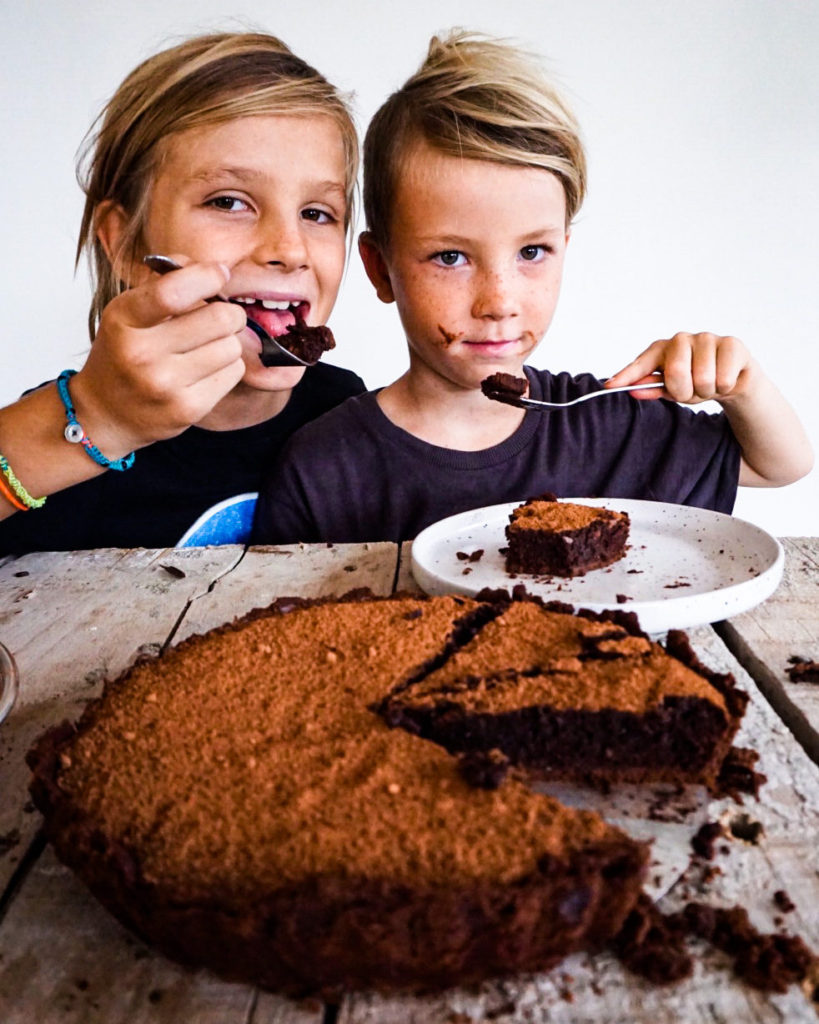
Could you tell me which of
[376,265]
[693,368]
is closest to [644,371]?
[693,368]

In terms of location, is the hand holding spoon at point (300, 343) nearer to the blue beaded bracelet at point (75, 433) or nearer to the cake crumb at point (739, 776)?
the blue beaded bracelet at point (75, 433)

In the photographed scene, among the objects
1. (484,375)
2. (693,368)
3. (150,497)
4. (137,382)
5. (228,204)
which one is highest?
(228,204)

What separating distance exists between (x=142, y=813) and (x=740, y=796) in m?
0.74

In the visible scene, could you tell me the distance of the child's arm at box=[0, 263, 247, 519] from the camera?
1.58 metres

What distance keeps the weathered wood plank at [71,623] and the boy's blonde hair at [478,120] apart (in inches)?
48.4

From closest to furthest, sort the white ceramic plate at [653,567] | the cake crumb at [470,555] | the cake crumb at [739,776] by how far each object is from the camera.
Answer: the cake crumb at [739,776]
the white ceramic plate at [653,567]
the cake crumb at [470,555]

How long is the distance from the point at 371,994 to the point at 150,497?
2.16m

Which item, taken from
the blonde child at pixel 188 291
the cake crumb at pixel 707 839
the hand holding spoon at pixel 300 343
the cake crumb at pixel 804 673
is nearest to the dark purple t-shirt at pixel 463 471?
the blonde child at pixel 188 291

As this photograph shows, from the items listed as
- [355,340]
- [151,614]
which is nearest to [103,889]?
[151,614]

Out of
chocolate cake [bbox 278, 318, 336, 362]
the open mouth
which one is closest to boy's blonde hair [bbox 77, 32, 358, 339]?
the open mouth

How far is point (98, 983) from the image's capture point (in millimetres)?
817

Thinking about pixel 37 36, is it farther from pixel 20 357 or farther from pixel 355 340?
pixel 355 340

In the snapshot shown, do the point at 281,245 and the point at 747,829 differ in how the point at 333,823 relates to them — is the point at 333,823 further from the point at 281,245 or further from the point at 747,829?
the point at 281,245

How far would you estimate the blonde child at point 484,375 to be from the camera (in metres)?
2.23
